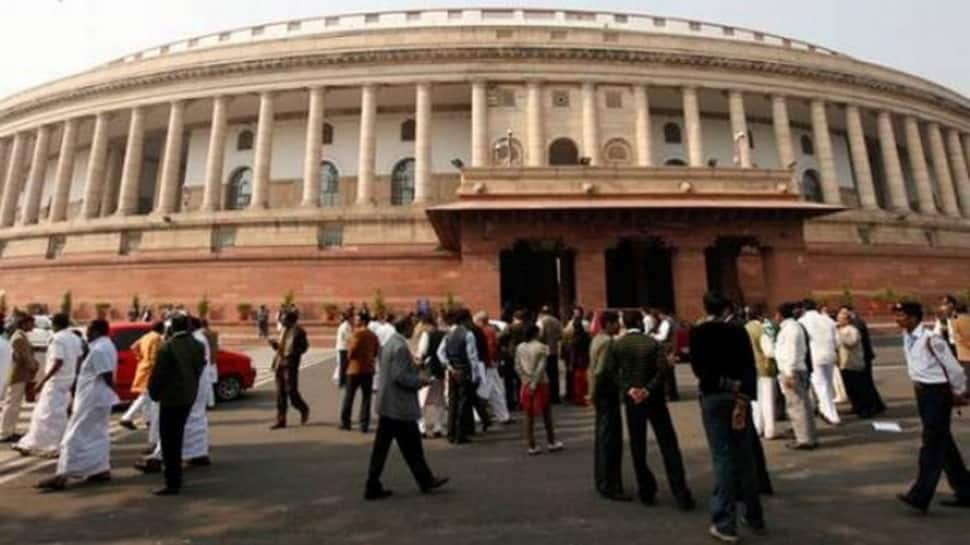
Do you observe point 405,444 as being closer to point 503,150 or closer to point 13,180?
point 503,150

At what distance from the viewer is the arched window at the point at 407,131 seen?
42531 millimetres

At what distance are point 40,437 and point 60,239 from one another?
37905 mm

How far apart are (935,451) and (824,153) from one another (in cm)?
4126

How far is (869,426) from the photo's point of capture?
9.30 meters

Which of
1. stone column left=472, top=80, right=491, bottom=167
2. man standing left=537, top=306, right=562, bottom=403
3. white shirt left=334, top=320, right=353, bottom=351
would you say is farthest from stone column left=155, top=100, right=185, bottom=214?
man standing left=537, top=306, right=562, bottom=403

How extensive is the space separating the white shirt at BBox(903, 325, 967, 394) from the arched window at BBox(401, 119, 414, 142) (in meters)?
39.2

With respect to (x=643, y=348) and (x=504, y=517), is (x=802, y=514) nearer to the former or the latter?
(x=643, y=348)

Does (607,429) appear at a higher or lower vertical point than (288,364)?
lower

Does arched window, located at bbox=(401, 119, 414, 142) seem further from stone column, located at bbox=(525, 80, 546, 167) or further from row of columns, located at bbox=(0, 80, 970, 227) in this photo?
stone column, located at bbox=(525, 80, 546, 167)

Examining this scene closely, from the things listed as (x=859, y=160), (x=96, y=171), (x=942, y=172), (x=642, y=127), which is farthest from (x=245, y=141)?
(x=942, y=172)

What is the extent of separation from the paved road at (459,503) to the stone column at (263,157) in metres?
29.9

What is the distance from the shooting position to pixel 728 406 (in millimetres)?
4988

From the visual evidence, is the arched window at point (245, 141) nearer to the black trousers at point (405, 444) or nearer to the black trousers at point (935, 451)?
the black trousers at point (405, 444)

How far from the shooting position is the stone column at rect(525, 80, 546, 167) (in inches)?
1458
